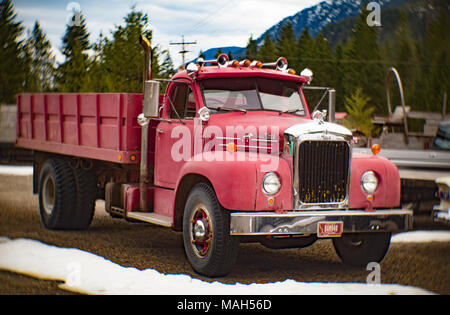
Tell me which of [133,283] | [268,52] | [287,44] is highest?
[287,44]

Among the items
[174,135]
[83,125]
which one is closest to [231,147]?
[174,135]

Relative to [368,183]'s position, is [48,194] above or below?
below

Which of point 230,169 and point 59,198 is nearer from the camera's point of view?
point 230,169

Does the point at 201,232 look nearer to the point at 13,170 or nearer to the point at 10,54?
the point at 10,54

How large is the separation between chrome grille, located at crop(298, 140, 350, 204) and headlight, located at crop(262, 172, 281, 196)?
0.94 ft

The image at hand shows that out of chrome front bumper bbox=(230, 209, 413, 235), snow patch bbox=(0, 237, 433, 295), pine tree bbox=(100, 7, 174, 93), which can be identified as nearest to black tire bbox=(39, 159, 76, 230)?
pine tree bbox=(100, 7, 174, 93)

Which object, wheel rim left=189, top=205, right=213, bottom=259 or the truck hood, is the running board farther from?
the truck hood

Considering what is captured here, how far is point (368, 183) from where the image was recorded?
7613 millimetres

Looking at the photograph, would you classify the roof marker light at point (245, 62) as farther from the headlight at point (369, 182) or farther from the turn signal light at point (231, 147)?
the headlight at point (369, 182)

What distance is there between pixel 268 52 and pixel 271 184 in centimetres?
381

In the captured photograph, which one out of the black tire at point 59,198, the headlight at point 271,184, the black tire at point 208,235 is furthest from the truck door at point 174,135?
the black tire at point 59,198

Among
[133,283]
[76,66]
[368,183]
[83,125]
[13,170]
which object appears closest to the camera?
[133,283]
